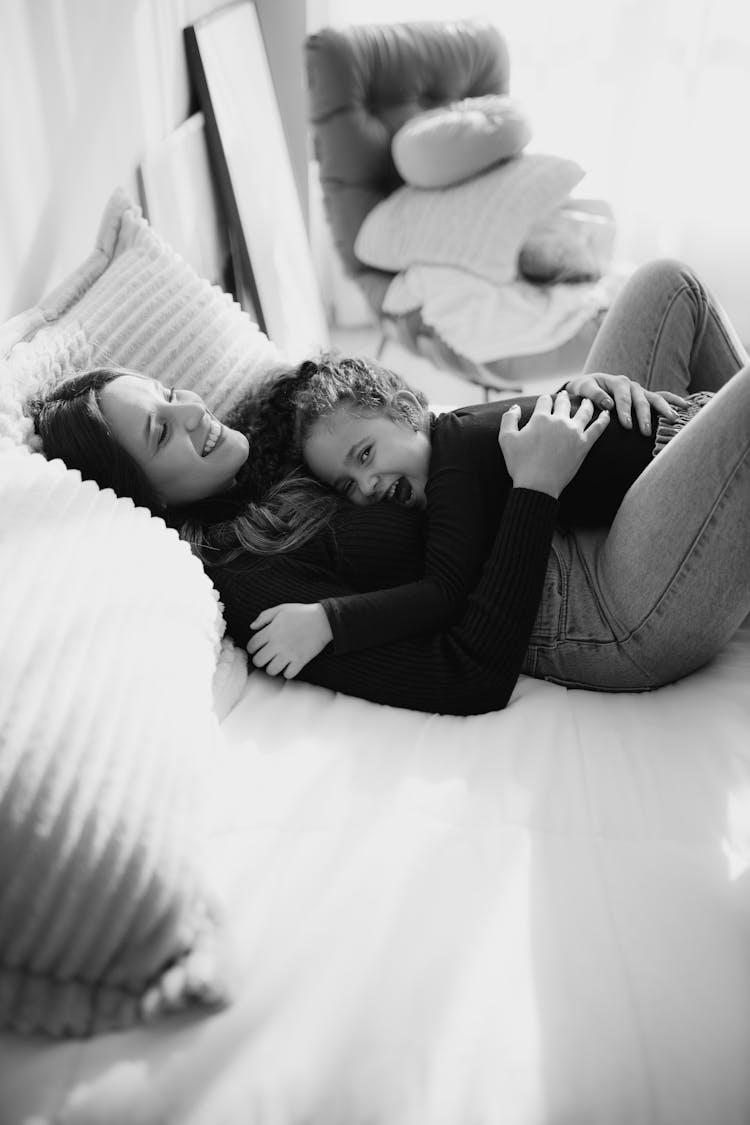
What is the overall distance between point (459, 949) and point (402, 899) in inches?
2.3

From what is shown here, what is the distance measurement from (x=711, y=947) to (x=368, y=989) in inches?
10.1

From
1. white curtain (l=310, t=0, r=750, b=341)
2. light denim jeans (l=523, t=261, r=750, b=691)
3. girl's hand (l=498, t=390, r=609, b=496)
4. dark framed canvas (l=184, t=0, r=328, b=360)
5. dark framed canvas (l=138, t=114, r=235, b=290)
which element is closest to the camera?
light denim jeans (l=523, t=261, r=750, b=691)

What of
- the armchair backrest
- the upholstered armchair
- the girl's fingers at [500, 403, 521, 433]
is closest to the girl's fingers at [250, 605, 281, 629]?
the girl's fingers at [500, 403, 521, 433]

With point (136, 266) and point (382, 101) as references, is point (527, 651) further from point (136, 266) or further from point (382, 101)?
point (382, 101)

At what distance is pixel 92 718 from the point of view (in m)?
0.65

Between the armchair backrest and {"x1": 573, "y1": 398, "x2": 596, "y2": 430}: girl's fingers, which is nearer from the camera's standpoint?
{"x1": 573, "y1": 398, "x2": 596, "y2": 430}: girl's fingers

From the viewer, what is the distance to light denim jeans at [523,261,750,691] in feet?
3.18

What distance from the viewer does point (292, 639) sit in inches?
38.7

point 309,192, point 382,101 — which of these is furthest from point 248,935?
point 309,192

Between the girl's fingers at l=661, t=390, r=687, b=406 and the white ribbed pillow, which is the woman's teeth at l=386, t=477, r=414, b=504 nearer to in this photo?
the girl's fingers at l=661, t=390, r=687, b=406

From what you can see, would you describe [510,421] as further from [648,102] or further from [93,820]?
[648,102]

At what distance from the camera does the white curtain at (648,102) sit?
9.04 ft

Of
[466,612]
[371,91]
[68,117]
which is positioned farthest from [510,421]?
[371,91]

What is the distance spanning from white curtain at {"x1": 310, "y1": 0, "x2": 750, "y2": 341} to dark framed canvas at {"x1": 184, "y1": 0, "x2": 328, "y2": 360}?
0.65 meters
